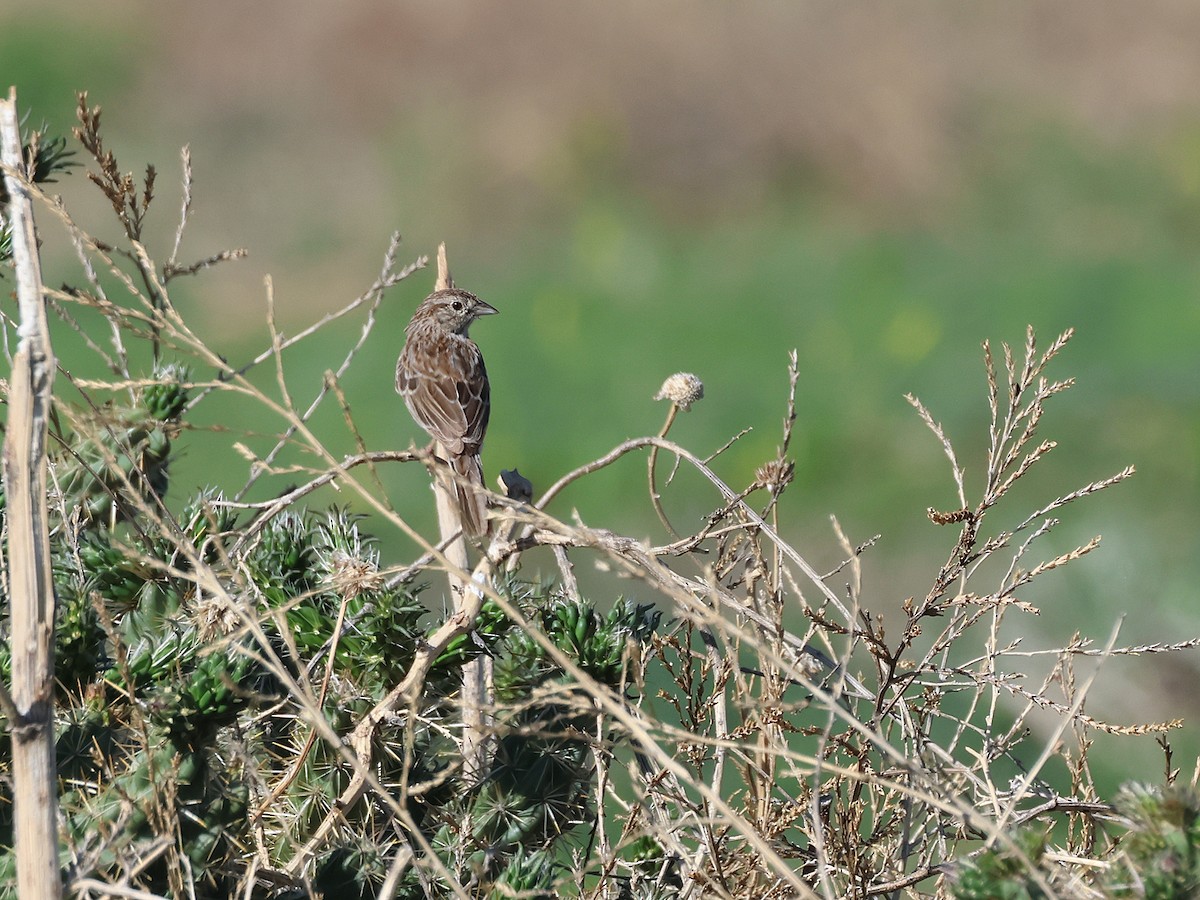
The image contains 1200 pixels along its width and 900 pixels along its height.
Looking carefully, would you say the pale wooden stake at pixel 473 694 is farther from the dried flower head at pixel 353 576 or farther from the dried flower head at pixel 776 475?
the dried flower head at pixel 776 475

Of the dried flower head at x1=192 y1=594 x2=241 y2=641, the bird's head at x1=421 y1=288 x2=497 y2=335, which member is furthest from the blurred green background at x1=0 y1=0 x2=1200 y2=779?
the dried flower head at x1=192 y1=594 x2=241 y2=641

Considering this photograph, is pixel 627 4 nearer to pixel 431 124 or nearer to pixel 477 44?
pixel 477 44

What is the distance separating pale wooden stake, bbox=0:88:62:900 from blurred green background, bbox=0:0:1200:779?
21.7 feet

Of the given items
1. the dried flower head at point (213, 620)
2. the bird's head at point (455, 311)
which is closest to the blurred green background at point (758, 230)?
the bird's head at point (455, 311)

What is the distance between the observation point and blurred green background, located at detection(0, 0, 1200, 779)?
42.8 feet

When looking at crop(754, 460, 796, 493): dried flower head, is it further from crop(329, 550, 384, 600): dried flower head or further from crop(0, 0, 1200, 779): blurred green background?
crop(0, 0, 1200, 779): blurred green background

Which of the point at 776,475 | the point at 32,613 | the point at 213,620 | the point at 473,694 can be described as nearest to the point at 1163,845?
the point at 776,475

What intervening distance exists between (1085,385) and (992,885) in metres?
12.5

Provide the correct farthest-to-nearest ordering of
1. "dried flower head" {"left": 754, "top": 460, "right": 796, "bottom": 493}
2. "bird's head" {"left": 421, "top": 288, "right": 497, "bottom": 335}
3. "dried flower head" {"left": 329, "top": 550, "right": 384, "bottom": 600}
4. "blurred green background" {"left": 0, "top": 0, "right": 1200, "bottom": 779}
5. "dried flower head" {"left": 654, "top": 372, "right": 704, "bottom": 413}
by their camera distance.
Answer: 1. "blurred green background" {"left": 0, "top": 0, "right": 1200, "bottom": 779}
2. "bird's head" {"left": 421, "top": 288, "right": 497, "bottom": 335}
3. "dried flower head" {"left": 654, "top": 372, "right": 704, "bottom": 413}
4. "dried flower head" {"left": 754, "top": 460, "right": 796, "bottom": 493}
5. "dried flower head" {"left": 329, "top": 550, "right": 384, "bottom": 600}

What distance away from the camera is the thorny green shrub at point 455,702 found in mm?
2592

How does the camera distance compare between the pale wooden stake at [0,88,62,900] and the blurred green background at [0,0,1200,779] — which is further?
the blurred green background at [0,0,1200,779]

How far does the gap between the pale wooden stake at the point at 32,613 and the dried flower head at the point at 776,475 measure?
1.34m

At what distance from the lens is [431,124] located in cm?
2220

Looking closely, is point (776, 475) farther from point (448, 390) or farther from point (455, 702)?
point (448, 390)
